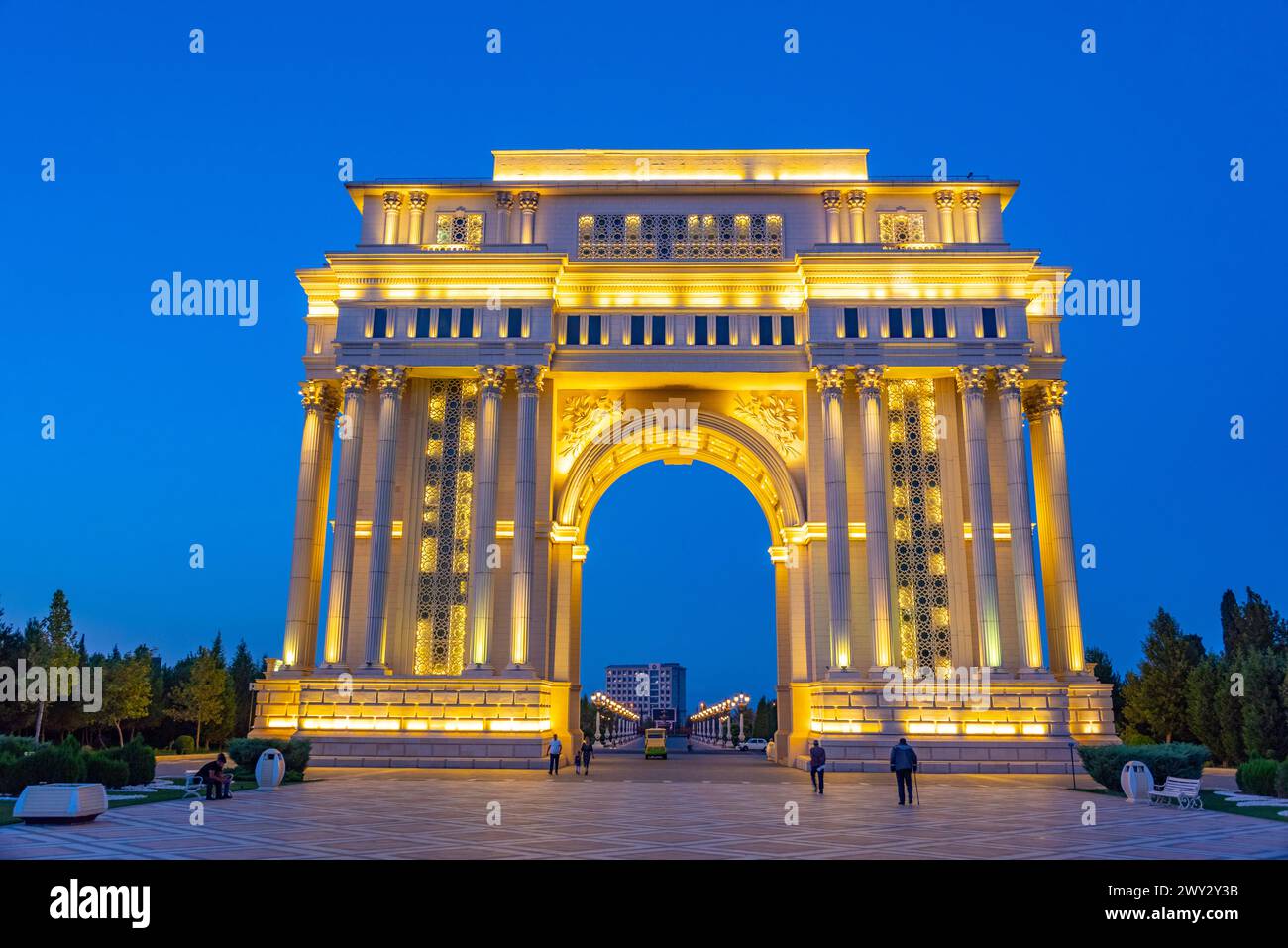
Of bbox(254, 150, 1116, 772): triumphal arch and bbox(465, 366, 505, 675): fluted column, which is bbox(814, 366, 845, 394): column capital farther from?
bbox(465, 366, 505, 675): fluted column

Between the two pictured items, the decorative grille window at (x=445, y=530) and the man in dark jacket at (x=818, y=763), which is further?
the decorative grille window at (x=445, y=530)

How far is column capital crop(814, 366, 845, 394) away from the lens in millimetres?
44562

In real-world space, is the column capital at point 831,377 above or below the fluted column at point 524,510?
above

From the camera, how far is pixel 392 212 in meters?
48.0

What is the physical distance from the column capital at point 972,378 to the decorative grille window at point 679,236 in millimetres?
11077

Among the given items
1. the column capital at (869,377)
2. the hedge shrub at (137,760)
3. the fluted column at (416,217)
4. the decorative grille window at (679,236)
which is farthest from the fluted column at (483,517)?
the column capital at (869,377)

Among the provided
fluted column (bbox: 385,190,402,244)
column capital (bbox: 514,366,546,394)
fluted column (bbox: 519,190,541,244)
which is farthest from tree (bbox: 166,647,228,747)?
fluted column (bbox: 519,190,541,244)

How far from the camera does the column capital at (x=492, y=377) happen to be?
4469cm

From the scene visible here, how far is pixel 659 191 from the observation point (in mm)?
48500

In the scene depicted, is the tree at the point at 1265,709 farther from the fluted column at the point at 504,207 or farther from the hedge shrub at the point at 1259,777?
the fluted column at the point at 504,207

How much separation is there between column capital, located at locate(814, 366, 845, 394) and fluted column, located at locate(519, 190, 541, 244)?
1651 centimetres

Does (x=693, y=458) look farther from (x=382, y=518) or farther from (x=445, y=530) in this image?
(x=382, y=518)

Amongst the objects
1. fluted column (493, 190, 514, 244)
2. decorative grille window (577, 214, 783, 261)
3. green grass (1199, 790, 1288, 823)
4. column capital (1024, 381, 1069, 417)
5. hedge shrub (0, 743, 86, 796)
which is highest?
fluted column (493, 190, 514, 244)

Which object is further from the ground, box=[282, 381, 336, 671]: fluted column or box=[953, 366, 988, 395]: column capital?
box=[953, 366, 988, 395]: column capital
